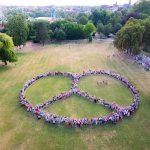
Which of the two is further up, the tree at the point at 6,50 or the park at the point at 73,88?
the tree at the point at 6,50

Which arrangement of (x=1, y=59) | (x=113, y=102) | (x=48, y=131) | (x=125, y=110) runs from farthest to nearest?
(x=1, y=59), (x=113, y=102), (x=125, y=110), (x=48, y=131)

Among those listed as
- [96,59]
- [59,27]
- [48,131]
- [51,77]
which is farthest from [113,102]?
[59,27]

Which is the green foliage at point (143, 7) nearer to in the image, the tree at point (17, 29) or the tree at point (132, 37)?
the tree at point (132, 37)

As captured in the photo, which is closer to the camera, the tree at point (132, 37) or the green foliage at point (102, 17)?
the tree at point (132, 37)

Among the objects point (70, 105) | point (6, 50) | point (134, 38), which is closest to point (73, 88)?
point (70, 105)

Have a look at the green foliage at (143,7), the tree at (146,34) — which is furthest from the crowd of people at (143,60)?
the green foliage at (143,7)

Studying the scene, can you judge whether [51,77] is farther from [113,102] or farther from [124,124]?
[124,124]

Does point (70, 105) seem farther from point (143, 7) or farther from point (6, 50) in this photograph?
point (143, 7)

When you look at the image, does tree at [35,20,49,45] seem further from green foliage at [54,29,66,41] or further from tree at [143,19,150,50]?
tree at [143,19,150,50]
